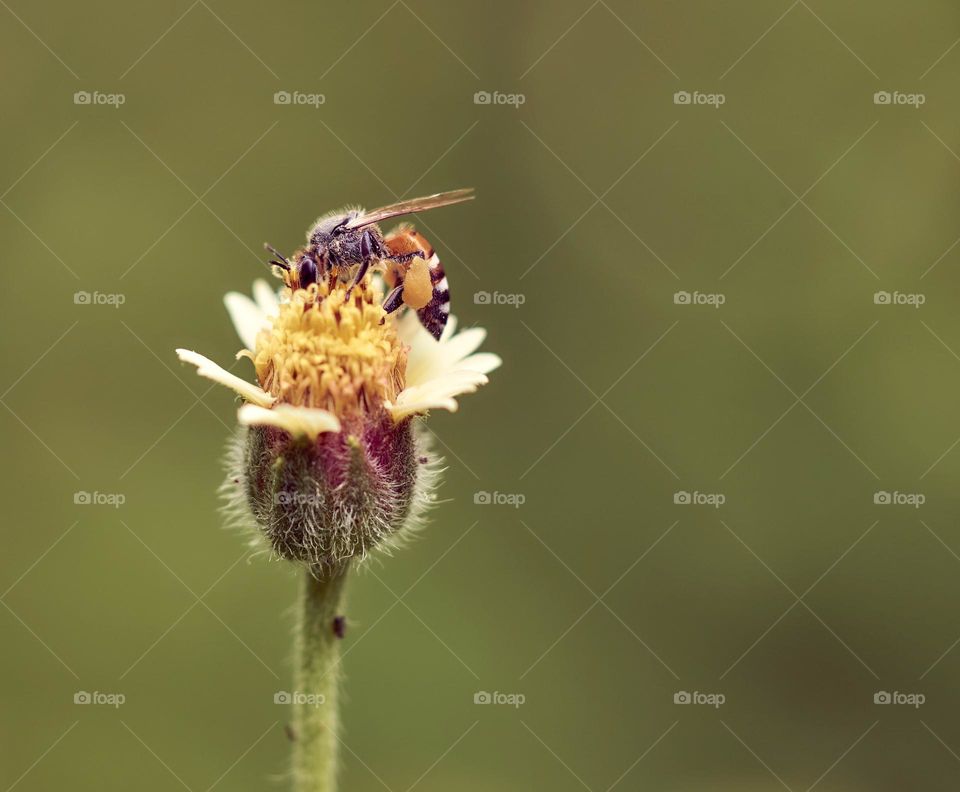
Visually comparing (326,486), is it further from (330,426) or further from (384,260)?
(384,260)

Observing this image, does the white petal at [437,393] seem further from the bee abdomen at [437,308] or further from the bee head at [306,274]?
the bee head at [306,274]

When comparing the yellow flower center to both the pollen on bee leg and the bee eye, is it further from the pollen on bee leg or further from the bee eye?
the pollen on bee leg

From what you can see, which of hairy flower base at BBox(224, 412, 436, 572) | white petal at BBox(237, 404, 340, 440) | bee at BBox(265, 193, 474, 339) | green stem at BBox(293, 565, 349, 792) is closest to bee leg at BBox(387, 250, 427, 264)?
bee at BBox(265, 193, 474, 339)

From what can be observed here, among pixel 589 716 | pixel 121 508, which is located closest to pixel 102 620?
pixel 121 508

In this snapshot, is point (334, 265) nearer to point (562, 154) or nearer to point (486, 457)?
point (486, 457)

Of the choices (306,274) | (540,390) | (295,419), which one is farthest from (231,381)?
(540,390)

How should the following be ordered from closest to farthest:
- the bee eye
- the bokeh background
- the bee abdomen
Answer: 1. the bee eye
2. the bee abdomen
3. the bokeh background

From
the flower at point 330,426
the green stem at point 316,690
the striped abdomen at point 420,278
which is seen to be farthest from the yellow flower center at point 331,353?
the green stem at point 316,690
